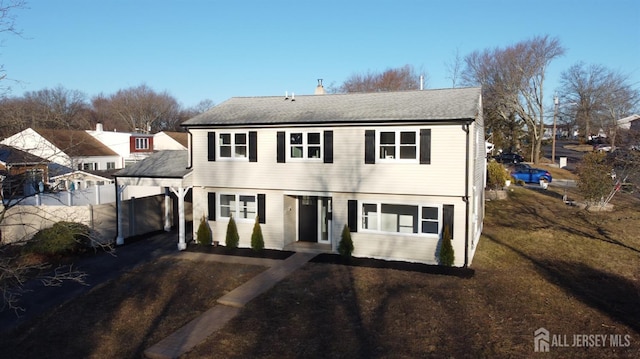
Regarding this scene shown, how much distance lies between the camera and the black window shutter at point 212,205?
56.9 feet

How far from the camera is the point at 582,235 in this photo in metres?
18.1

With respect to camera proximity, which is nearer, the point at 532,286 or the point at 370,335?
the point at 370,335

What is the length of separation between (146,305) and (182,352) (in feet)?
10.8

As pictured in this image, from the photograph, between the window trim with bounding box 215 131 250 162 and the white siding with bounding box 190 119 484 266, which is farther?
the window trim with bounding box 215 131 250 162

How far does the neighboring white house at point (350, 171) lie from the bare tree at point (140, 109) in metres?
62.2

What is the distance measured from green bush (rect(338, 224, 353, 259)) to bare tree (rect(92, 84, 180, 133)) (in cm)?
6607

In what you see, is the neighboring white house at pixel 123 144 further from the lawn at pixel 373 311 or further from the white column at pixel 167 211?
the lawn at pixel 373 311

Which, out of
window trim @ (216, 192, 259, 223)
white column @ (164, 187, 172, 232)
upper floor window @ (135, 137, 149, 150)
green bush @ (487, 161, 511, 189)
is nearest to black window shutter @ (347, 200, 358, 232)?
Result: window trim @ (216, 192, 259, 223)

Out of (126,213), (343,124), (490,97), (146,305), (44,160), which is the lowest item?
(146,305)

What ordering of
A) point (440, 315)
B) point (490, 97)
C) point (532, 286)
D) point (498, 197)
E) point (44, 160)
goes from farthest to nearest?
point (490, 97) → point (498, 197) → point (532, 286) → point (440, 315) → point (44, 160)

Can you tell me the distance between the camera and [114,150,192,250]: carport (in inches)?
677

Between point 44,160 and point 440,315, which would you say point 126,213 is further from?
point 440,315

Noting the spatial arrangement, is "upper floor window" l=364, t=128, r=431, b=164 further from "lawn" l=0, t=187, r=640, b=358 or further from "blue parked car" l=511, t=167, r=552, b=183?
"blue parked car" l=511, t=167, r=552, b=183

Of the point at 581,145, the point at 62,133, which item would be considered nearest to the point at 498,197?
the point at 62,133
